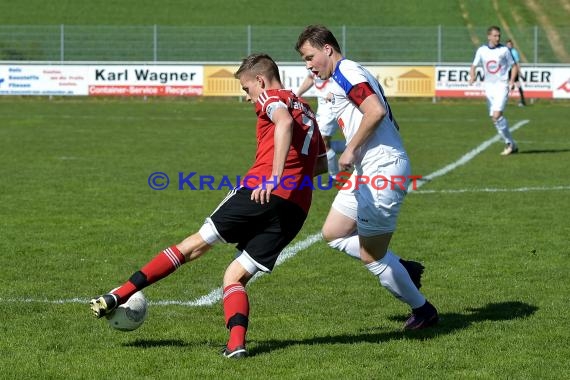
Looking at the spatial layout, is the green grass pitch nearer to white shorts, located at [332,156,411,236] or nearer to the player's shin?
the player's shin

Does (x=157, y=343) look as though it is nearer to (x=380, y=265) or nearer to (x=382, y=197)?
(x=380, y=265)

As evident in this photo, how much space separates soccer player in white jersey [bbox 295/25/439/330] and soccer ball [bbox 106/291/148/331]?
1311 mm

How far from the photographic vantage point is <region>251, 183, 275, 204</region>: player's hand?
19.0 feet

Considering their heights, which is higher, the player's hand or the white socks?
the player's hand

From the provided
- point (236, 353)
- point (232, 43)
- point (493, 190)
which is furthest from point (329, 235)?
point (232, 43)

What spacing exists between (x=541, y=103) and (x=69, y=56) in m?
16.7

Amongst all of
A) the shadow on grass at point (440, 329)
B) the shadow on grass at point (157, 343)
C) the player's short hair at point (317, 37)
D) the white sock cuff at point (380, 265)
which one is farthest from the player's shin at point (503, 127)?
the shadow on grass at point (157, 343)

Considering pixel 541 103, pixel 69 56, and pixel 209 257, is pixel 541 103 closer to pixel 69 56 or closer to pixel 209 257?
pixel 69 56

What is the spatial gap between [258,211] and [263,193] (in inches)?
5.7

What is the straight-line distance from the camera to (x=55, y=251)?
932cm

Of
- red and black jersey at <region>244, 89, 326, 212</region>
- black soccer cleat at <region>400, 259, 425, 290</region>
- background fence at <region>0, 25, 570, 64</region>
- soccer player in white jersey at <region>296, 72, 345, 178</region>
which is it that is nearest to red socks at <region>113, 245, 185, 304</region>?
red and black jersey at <region>244, 89, 326, 212</region>

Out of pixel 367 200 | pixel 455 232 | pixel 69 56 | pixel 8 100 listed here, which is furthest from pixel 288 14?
pixel 367 200

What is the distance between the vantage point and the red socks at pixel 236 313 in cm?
582

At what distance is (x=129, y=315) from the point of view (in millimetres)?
6145
